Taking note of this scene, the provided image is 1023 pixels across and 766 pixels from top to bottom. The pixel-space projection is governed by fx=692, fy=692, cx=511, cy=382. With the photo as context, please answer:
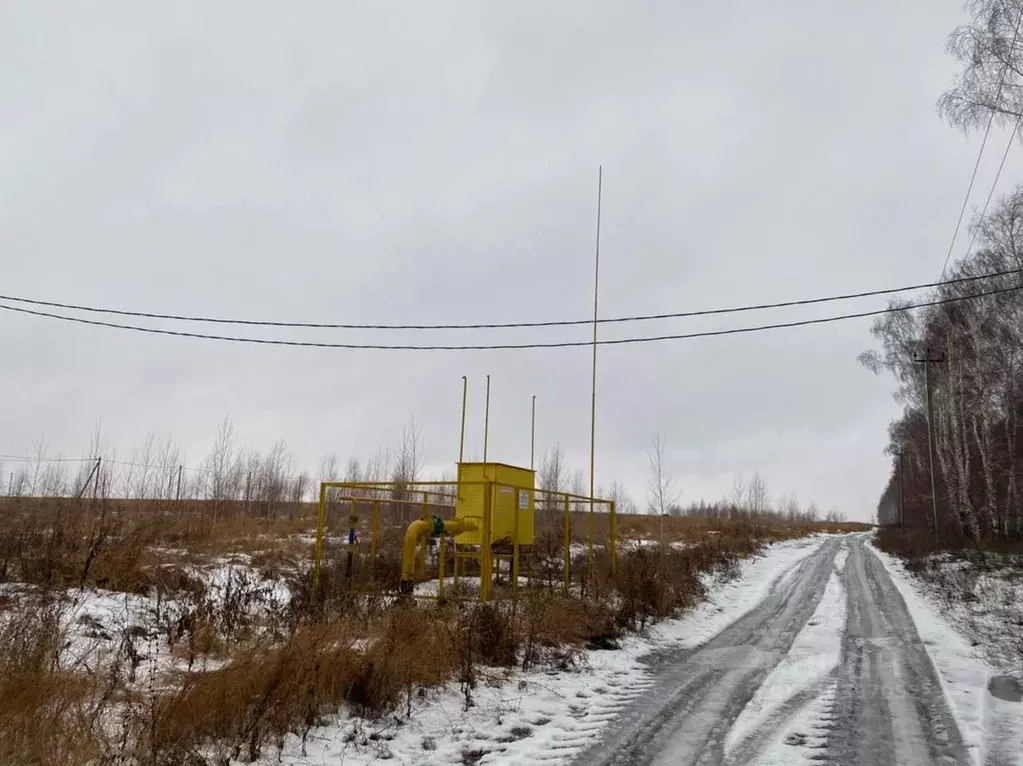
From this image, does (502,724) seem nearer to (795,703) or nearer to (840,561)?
(795,703)

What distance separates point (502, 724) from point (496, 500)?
6302mm

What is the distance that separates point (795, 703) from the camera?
681cm

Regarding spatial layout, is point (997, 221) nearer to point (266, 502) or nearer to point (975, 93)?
point (975, 93)

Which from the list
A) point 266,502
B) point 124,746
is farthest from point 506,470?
point 266,502

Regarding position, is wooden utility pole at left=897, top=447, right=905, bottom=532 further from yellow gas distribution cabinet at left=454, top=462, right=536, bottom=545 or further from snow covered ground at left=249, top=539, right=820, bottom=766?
snow covered ground at left=249, top=539, right=820, bottom=766

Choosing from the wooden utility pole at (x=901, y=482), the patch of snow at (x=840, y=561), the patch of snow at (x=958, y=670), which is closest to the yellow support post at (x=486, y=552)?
the patch of snow at (x=958, y=670)

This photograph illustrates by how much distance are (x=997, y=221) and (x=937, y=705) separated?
18.9 meters

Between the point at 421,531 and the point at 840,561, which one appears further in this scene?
the point at 840,561

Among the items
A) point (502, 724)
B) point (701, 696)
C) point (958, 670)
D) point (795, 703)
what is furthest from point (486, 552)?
point (958, 670)

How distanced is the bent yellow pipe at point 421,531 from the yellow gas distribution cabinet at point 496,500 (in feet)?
0.55

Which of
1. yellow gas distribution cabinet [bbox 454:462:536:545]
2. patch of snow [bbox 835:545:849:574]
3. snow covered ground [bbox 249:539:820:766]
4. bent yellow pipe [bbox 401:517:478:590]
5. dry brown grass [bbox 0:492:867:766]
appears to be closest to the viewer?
dry brown grass [bbox 0:492:867:766]

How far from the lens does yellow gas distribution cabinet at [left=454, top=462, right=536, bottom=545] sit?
1224 centimetres

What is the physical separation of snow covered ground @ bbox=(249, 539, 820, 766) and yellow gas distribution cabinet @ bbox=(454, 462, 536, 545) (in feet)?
11.9

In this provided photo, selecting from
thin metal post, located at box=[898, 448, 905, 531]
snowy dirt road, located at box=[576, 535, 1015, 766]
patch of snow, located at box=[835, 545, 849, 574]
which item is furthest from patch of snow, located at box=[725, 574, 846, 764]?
thin metal post, located at box=[898, 448, 905, 531]
